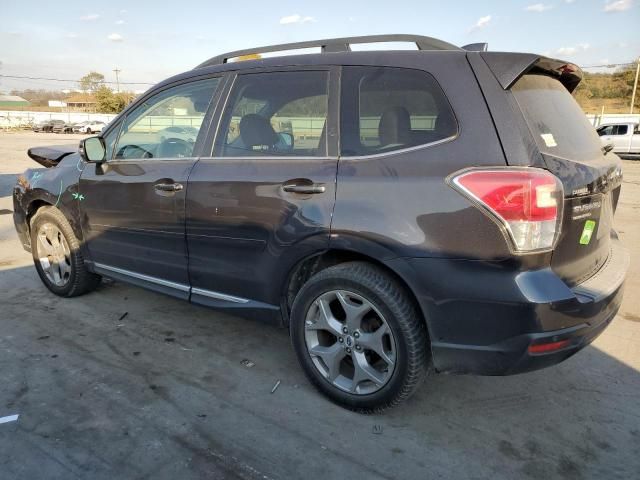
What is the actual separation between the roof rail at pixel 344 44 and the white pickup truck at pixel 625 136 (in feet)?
68.7

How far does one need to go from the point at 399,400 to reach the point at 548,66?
74.3 inches

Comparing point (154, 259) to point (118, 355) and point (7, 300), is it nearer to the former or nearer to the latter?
point (118, 355)

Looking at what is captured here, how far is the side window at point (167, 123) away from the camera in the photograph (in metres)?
3.29

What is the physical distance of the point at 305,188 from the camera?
8.63 feet

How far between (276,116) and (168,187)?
86 centimetres

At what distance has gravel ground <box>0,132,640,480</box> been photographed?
2.29 metres

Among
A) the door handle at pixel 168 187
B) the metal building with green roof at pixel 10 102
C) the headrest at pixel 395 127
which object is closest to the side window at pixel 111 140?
the door handle at pixel 168 187

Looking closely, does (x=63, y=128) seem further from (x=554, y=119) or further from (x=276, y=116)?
(x=554, y=119)

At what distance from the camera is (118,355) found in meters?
3.33

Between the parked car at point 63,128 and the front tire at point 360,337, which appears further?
the parked car at point 63,128

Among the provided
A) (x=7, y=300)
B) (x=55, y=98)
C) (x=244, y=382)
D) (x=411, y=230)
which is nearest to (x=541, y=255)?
(x=411, y=230)

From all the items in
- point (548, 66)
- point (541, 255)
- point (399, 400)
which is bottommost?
point (399, 400)

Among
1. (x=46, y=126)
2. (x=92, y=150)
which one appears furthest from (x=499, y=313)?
(x=46, y=126)

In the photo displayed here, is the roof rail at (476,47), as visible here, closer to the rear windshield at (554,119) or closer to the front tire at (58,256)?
the rear windshield at (554,119)
